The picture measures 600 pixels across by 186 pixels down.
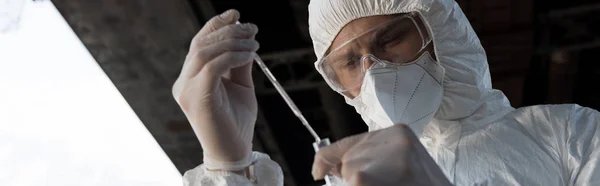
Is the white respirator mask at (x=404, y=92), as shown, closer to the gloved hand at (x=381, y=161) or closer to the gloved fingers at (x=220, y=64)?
the gloved fingers at (x=220, y=64)

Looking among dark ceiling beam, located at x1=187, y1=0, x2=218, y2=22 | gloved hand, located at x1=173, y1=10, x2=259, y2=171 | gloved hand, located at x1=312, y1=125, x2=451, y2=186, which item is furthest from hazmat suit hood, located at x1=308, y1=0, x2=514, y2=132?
dark ceiling beam, located at x1=187, y1=0, x2=218, y2=22

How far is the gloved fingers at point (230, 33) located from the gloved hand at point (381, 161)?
25.5 inches

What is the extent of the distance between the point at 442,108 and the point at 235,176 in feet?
1.58

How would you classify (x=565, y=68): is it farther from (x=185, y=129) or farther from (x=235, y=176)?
(x=235, y=176)

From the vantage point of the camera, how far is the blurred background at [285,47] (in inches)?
129

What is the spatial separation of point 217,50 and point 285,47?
2182 mm

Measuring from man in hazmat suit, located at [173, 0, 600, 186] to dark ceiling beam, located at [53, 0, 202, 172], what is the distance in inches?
66.0

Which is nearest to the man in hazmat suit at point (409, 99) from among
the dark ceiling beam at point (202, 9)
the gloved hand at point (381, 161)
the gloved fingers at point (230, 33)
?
the gloved fingers at point (230, 33)

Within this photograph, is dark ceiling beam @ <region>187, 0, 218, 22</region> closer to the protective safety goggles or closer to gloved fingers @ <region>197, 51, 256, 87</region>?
the protective safety goggles

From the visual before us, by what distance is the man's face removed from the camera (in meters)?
1.54

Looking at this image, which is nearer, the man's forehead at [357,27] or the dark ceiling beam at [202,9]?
the man's forehead at [357,27]

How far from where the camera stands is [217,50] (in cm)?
140

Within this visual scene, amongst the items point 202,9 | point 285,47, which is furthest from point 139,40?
point 285,47

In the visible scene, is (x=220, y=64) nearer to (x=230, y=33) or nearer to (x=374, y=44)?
(x=230, y=33)
